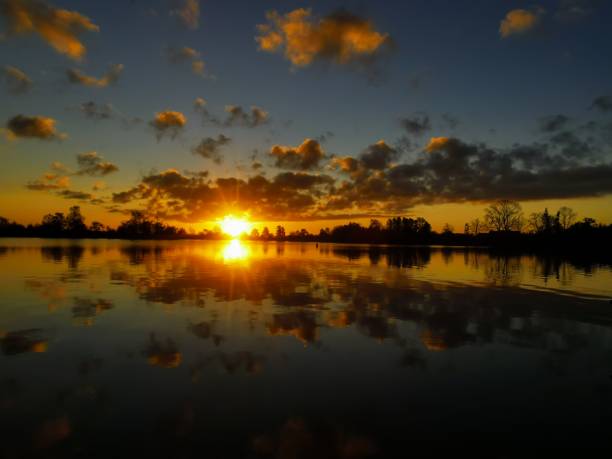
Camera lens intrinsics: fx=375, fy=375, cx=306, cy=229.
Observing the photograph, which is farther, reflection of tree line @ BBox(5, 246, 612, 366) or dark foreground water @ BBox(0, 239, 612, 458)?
reflection of tree line @ BBox(5, 246, 612, 366)

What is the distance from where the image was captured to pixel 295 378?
32.3ft

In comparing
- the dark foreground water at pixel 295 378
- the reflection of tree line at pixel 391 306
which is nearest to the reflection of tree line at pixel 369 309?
the reflection of tree line at pixel 391 306

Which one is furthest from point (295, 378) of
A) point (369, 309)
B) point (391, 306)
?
point (391, 306)

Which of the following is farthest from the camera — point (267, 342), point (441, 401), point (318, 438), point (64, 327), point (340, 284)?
point (340, 284)

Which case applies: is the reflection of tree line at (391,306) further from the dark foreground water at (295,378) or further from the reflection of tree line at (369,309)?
the dark foreground water at (295,378)

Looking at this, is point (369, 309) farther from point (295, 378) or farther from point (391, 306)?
point (295, 378)

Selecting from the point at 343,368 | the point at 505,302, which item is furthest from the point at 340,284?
the point at 343,368

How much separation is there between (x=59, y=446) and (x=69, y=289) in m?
19.1

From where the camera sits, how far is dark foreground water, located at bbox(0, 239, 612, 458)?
6863 millimetres

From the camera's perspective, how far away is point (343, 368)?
35.1 feet

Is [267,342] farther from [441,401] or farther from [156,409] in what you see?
[441,401]

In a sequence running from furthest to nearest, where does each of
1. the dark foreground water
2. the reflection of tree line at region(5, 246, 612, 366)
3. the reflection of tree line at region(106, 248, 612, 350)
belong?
the reflection of tree line at region(106, 248, 612, 350)
the reflection of tree line at region(5, 246, 612, 366)
the dark foreground water

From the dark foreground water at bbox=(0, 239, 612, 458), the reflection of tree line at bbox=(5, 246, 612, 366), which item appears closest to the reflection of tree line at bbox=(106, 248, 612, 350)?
the reflection of tree line at bbox=(5, 246, 612, 366)

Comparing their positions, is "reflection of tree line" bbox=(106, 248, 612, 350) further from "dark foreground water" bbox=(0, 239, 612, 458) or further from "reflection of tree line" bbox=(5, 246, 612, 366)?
"dark foreground water" bbox=(0, 239, 612, 458)
